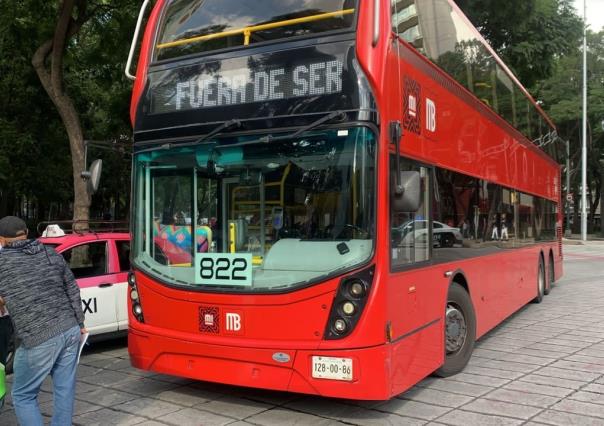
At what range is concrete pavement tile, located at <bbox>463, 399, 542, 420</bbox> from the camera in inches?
193

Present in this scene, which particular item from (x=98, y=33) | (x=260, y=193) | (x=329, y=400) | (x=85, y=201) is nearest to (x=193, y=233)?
(x=260, y=193)

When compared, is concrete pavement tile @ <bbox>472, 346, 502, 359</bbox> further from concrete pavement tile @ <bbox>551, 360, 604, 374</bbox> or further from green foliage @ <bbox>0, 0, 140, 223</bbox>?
green foliage @ <bbox>0, 0, 140, 223</bbox>

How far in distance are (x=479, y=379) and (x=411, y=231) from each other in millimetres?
2054

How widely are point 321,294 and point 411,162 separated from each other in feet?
4.64

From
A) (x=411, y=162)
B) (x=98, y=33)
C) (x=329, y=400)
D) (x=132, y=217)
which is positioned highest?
(x=98, y=33)

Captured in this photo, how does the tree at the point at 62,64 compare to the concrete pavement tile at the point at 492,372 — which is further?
the tree at the point at 62,64

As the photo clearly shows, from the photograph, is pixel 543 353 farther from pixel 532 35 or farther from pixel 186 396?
pixel 532 35

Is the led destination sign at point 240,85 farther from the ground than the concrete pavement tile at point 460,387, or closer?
farther from the ground

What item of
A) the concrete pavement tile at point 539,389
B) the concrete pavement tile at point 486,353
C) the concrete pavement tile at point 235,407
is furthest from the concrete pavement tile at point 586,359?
the concrete pavement tile at point 235,407

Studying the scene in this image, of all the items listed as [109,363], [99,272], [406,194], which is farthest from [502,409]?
[99,272]

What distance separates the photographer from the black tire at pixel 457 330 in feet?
19.6

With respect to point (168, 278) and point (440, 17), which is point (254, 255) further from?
point (440, 17)

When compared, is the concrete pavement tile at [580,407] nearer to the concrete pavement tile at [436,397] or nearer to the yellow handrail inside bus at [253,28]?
the concrete pavement tile at [436,397]

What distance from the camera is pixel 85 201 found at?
11.9m
